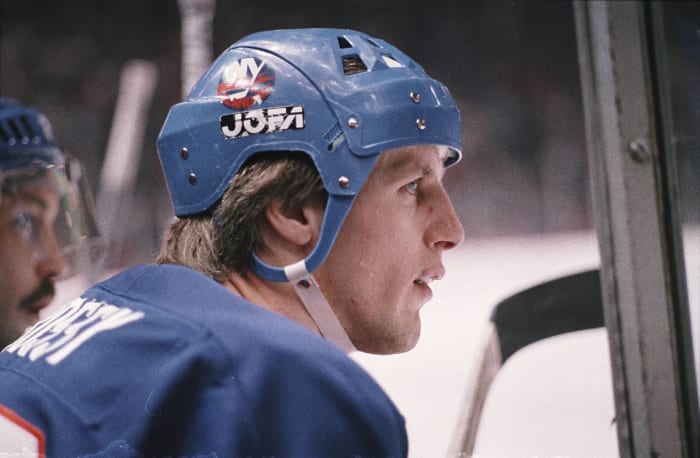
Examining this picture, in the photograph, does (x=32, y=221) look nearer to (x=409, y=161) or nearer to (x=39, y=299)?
(x=39, y=299)

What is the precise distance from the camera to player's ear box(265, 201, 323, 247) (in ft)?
3.70

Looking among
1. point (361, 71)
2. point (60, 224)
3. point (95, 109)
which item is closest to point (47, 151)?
point (60, 224)

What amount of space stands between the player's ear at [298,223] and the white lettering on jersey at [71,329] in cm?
26

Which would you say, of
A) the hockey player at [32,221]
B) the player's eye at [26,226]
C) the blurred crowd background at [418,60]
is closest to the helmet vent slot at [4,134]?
the hockey player at [32,221]

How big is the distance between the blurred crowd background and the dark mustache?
24 cm

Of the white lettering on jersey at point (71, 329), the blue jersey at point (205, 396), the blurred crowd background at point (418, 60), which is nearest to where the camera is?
the blue jersey at point (205, 396)

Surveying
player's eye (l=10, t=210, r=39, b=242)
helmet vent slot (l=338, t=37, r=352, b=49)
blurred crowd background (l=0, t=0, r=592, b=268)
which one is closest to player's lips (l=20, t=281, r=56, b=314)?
player's eye (l=10, t=210, r=39, b=242)

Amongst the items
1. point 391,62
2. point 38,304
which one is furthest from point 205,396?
point 38,304

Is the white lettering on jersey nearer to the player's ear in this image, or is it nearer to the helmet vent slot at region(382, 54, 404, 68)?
the player's ear

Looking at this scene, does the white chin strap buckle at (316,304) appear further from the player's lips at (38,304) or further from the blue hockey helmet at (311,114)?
the player's lips at (38,304)

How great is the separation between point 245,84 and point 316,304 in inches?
13.0

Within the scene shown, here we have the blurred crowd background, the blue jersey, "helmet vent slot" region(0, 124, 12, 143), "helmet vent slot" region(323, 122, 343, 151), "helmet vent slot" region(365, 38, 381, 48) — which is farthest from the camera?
"helmet vent slot" region(0, 124, 12, 143)

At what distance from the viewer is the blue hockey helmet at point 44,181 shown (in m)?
1.83

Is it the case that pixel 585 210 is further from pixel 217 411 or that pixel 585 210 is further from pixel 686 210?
pixel 217 411
